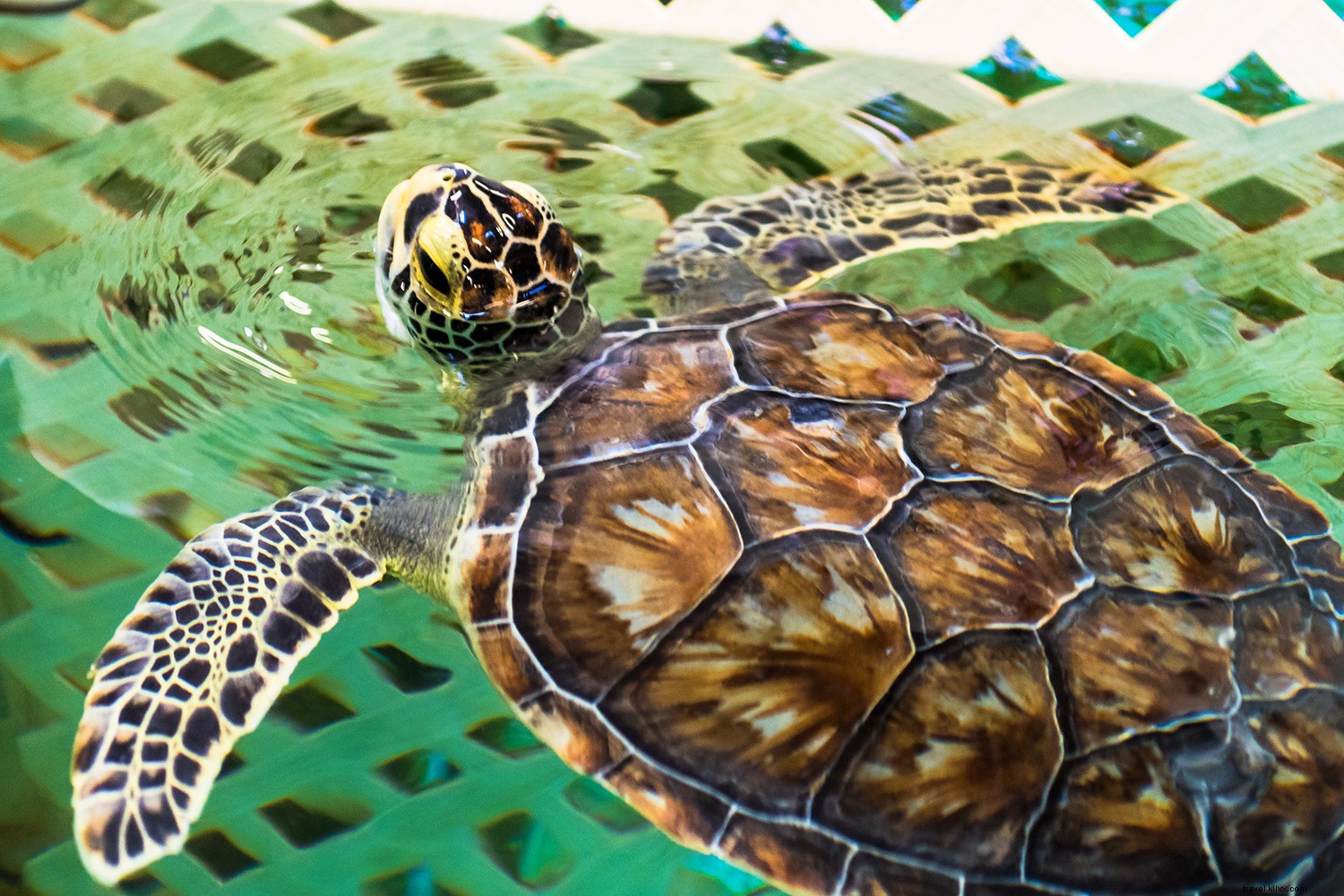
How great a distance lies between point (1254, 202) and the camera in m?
2.45

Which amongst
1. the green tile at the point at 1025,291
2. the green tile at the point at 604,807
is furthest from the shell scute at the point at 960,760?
the green tile at the point at 1025,291

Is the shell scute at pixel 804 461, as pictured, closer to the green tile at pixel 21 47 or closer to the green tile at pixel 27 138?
the green tile at pixel 27 138

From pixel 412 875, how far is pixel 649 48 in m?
2.11

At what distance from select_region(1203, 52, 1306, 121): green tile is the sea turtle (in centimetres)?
130

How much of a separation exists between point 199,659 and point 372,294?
0.84 meters

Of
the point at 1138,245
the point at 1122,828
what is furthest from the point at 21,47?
the point at 1122,828

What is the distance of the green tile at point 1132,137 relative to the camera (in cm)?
250

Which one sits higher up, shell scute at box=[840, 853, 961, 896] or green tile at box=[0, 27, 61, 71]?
green tile at box=[0, 27, 61, 71]

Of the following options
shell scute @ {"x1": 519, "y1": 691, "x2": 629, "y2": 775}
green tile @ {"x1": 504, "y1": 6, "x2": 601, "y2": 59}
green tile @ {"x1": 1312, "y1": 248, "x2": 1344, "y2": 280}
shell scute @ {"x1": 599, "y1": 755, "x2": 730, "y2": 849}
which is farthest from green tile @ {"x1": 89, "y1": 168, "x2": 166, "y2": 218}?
green tile @ {"x1": 1312, "y1": 248, "x2": 1344, "y2": 280}

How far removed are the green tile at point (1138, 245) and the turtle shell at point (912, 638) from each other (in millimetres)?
853

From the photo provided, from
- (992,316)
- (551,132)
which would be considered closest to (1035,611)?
(992,316)

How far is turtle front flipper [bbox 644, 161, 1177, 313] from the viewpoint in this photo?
216cm

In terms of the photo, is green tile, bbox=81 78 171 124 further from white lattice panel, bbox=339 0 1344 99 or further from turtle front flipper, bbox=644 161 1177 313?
turtle front flipper, bbox=644 161 1177 313

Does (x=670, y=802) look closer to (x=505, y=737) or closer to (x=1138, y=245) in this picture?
(x=505, y=737)
